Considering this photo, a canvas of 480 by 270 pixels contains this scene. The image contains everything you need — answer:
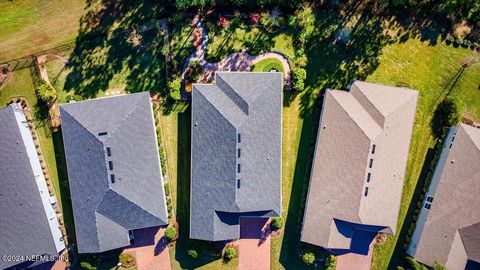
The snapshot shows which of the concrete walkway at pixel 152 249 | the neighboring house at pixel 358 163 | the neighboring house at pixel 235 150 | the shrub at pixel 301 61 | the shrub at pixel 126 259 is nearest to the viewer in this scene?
the neighboring house at pixel 235 150

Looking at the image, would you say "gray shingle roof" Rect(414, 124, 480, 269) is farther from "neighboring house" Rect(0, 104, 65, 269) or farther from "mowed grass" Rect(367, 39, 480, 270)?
"neighboring house" Rect(0, 104, 65, 269)

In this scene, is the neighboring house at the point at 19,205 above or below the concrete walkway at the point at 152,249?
above

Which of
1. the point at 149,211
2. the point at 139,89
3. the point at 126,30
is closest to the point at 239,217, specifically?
the point at 149,211

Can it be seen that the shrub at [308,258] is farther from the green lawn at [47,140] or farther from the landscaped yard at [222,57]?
the green lawn at [47,140]

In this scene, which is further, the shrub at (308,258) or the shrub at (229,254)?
the shrub at (229,254)

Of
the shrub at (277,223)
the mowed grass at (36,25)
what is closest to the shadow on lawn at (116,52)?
the mowed grass at (36,25)

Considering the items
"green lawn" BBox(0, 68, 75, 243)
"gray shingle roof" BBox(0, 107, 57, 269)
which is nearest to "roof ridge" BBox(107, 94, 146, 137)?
"green lawn" BBox(0, 68, 75, 243)
